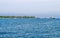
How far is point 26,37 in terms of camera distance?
667 inches

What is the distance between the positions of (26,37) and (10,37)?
1522mm

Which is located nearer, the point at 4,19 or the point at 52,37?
the point at 52,37

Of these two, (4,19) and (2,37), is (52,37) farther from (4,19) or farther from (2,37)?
(4,19)

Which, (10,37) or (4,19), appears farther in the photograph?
(4,19)

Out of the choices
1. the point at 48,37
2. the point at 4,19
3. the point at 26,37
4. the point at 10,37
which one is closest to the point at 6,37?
the point at 10,37

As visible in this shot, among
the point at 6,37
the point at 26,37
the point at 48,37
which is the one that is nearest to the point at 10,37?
the point at 6,37

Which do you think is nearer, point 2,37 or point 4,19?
point 2,37

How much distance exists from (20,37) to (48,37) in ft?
8.88

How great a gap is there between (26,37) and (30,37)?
0.38 metres

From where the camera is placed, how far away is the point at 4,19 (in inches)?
2117

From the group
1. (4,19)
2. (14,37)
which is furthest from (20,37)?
(4,19)

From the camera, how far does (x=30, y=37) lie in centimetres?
1688

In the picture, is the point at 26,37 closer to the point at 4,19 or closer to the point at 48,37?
the point at 48,37

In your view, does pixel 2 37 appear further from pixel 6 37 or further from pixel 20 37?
pixel 20 37
